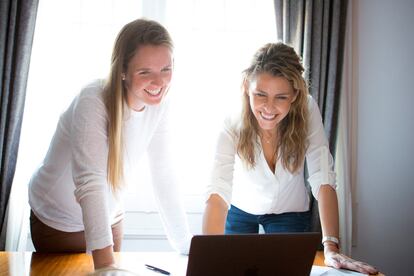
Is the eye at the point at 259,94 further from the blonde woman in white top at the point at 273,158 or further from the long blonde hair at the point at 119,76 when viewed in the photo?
the long blonde hair at the point at 119,76

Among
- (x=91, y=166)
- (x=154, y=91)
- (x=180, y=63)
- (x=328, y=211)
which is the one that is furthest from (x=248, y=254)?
(x=180, y=63)

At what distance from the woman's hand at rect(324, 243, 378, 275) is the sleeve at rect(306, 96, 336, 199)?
0.31 meters

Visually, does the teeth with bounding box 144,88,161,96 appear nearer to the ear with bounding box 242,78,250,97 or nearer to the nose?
the nose

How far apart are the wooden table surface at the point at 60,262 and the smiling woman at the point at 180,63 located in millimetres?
1244

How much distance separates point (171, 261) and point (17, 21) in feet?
5.73

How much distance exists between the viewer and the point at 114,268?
1425mm

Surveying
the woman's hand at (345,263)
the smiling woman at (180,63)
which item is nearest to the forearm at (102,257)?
the woman's hand at (345,263)

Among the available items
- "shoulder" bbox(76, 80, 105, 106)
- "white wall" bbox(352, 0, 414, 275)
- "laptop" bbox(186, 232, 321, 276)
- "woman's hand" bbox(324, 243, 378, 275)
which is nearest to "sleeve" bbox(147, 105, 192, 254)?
"shoulder" bbox(76, 80, 105, 106)

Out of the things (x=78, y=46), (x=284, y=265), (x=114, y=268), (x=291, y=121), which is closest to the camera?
(x=284, y=265)

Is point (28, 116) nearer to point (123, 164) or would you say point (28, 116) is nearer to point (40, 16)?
point (40, 16)

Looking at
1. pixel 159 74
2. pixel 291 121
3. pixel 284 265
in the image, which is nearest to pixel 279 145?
pixel 291 121

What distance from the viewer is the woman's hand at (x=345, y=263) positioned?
5.21 feet

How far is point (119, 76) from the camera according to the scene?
1.61 m

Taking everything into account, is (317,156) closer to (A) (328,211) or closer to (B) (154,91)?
(A) (328,211)
